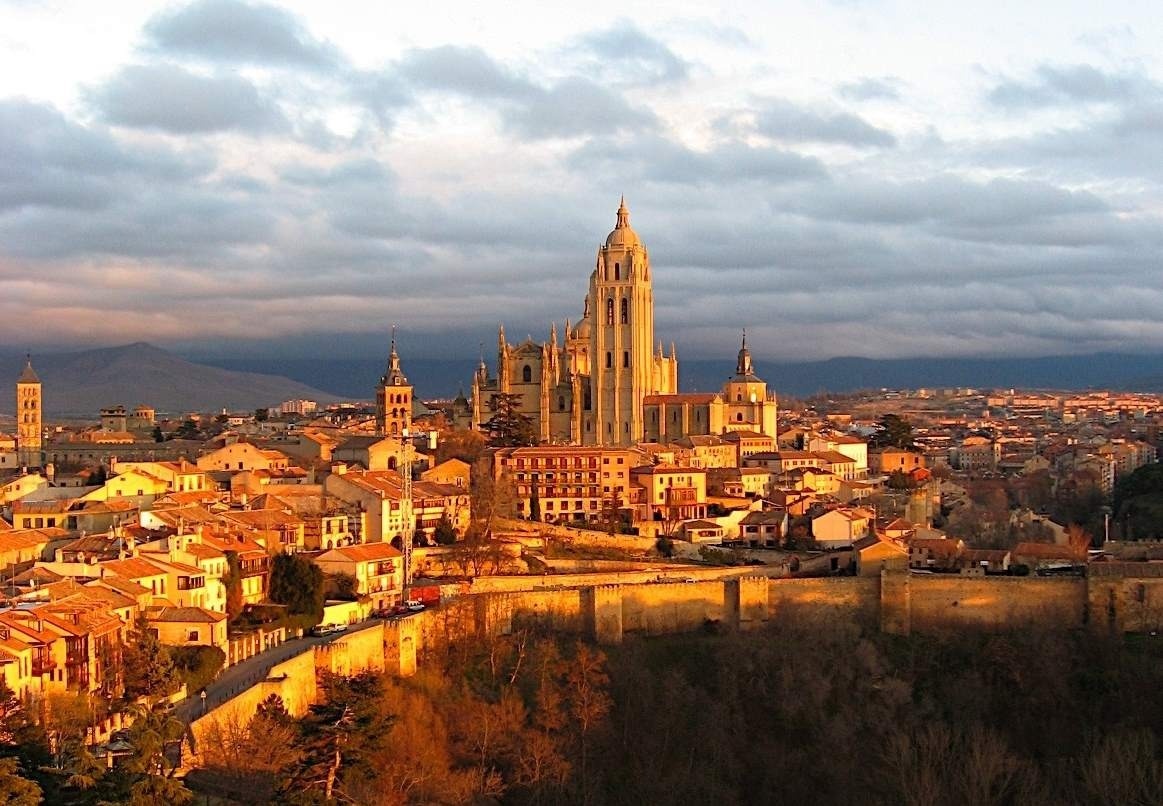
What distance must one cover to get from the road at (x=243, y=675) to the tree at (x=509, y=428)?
27.6 m

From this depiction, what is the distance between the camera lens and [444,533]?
4600cm

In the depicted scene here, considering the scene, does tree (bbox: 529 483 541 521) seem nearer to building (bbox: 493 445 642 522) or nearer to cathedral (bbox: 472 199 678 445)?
building (bbox: 493 445 642 522)

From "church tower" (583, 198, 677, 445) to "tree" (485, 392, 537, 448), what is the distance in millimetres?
3657

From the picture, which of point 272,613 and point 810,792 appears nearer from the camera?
point 810,792

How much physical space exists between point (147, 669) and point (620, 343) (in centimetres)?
4376

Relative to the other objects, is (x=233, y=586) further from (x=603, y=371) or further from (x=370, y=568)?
(x=603, y=371)

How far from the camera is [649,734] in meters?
34.3

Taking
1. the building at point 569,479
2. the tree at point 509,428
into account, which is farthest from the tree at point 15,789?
the tree at point 509,428

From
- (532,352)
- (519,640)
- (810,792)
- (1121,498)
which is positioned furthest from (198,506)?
(1121,498)

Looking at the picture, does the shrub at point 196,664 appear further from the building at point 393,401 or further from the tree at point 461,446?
the building at point 393,401

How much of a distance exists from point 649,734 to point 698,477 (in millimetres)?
21372

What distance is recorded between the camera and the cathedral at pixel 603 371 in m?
69.9

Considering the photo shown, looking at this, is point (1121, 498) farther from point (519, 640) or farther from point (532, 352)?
point (519, 640)

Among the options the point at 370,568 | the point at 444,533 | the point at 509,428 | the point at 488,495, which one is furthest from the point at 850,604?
the point at 509,428
